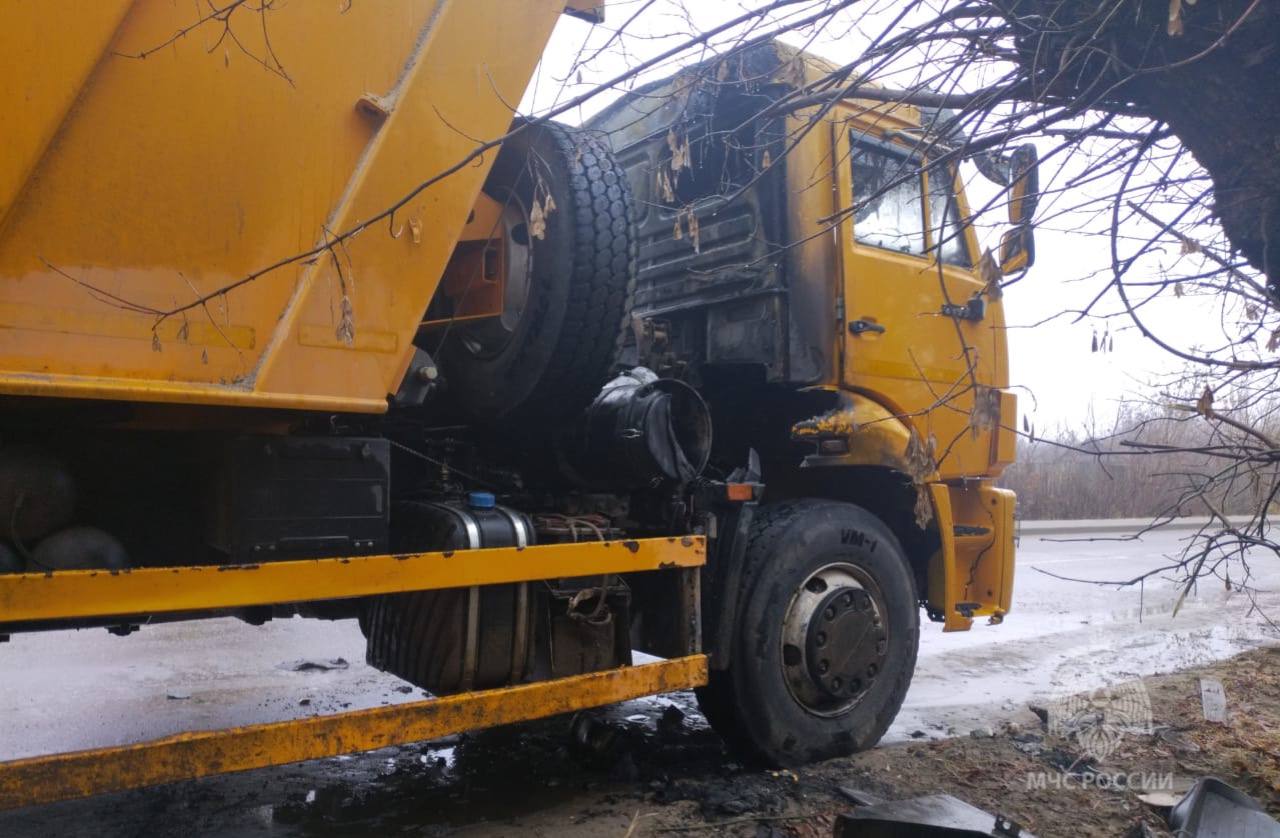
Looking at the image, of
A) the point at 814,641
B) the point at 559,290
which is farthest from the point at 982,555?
the point at 559,290

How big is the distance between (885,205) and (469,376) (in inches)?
85.3

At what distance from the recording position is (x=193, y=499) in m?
2.97

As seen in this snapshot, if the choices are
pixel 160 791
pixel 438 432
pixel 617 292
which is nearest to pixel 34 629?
pixel 160 791

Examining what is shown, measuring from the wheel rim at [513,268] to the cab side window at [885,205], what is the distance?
5.26ft

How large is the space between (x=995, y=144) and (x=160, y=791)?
3735 millimetres

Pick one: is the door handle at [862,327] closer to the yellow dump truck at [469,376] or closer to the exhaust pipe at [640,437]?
the yellow dump truck at [469,376]

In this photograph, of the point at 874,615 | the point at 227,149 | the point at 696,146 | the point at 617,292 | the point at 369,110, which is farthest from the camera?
the point at 696,146

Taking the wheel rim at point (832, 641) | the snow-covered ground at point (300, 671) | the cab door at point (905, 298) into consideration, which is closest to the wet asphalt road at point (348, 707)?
the snow-covered ground at point (300, 671)

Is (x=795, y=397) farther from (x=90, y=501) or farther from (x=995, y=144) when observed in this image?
(x=90, y=501)

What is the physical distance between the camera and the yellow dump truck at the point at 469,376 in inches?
97.0

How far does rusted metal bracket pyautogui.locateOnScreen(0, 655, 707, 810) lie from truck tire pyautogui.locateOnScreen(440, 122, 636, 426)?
1072 millimetres

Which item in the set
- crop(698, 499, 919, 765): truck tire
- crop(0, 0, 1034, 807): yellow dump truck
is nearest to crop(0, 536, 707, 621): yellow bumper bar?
crop(0, 0, 1034, 807): yellow dump truck

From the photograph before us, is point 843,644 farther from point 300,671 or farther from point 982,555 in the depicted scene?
point 300,671

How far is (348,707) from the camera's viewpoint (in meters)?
5.06
